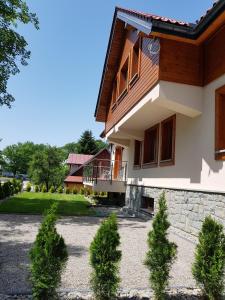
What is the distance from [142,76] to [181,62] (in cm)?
203

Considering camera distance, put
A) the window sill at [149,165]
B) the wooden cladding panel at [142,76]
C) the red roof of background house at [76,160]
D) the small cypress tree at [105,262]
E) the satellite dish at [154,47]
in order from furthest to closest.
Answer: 1. the red roof of background house at [76,160]
2. the window sill at [149,165]
3. the wooden cladding panel at [142,76]
4. the satellite dish at [154,47]
5. the small cypress tree at [105,262]

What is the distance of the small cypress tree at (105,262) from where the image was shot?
361cm

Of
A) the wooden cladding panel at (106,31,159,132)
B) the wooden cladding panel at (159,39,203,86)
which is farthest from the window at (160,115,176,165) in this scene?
the wooden cladding panel at (159,39,203,86)

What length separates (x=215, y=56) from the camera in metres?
7.61

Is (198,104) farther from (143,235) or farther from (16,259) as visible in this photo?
(16,259)

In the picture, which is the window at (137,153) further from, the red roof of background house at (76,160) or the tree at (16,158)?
the tree at (16,158)

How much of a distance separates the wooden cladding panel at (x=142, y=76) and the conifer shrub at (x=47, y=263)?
5714 mm

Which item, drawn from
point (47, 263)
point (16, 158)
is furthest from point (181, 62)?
point (16, 158)

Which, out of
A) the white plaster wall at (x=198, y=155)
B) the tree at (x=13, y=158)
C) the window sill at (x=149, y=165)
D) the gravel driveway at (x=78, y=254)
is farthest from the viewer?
the tree at (x=13, y=158)

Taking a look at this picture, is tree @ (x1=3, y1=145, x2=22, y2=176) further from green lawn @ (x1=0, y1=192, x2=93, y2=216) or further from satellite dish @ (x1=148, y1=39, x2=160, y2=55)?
satellite dish @ (x1=148, y1=39, x2=160, y2=55)

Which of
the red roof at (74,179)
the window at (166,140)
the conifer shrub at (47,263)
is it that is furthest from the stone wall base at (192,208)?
the red roof at (74,179)

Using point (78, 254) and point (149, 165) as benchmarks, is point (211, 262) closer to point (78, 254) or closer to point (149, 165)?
point (78, 254)

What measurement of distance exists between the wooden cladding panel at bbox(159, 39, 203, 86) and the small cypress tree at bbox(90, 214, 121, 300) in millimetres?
5307

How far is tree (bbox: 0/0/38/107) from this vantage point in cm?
1404
